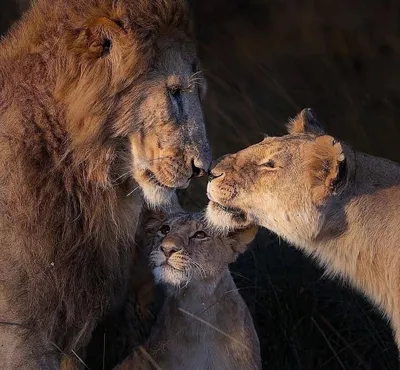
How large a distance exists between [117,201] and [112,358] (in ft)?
5.55

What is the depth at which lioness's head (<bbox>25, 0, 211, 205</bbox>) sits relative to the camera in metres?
4.34

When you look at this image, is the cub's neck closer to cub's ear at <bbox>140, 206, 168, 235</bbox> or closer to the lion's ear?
cub's ear at <bbox>140, 206, 168, 235</bbox>

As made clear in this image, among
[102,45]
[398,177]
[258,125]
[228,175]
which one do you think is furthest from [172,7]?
[258,125]

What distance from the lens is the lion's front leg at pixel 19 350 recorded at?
429 cm

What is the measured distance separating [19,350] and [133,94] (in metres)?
0.99

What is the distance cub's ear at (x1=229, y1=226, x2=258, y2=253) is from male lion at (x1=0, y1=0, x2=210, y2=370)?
1.27 ft

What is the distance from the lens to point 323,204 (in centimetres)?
439

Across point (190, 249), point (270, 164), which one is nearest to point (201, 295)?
point (190, 249)

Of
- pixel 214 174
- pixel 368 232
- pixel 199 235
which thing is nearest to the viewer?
pixel 368 232

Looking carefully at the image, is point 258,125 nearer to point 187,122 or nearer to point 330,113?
point 330,113

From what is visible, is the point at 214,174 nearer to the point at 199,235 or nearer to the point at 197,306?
the point at 199,235

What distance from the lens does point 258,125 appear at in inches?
308

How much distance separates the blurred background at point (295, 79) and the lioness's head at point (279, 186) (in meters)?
1.66

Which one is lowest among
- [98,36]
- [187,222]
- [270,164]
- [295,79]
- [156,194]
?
[295,79]
